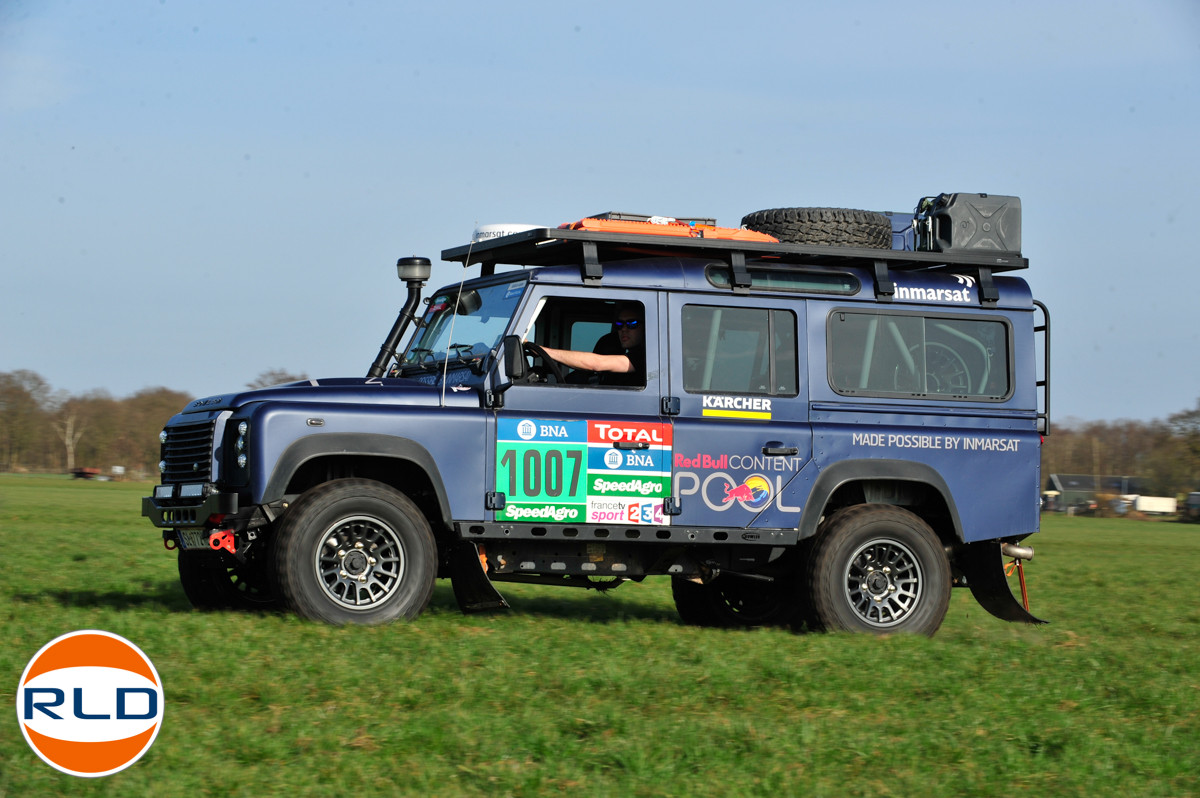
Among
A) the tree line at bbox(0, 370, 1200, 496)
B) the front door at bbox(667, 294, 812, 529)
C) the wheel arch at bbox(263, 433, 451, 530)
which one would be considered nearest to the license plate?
the wheel arch at bbox(263, 433, 451, 530)

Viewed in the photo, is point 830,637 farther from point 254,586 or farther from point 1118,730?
point 254,586

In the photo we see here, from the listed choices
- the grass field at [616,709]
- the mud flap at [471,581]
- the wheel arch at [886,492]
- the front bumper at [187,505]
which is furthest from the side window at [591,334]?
the front bumper at [187,505]

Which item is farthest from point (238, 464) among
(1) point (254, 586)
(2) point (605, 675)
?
(2) point (605, 675)

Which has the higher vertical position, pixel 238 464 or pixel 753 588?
pixel 238 464

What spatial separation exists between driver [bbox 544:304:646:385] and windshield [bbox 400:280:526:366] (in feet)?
1.35

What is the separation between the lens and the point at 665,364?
8906 mm

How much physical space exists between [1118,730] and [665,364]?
3890mm

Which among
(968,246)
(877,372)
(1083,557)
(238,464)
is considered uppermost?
(968,246)

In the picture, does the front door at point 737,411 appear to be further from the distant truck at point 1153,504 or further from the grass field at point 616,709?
the distant truck at point 1153,504

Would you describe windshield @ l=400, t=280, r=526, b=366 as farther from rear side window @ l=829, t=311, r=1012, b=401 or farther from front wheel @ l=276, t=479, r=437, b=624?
rear side window @ l=829, t=311, r=1012, b=401

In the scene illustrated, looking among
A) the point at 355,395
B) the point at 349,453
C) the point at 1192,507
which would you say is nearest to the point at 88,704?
the point at 349,453

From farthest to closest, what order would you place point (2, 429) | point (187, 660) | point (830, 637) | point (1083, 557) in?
point (2, 429) < point (1083, 557) < point (830, 637) < point (187, 660)

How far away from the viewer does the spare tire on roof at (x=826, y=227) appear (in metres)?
9.69

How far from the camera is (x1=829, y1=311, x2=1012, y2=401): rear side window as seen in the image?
939 cm
